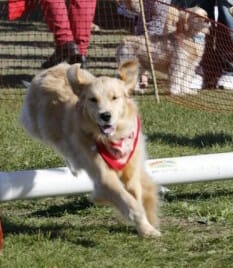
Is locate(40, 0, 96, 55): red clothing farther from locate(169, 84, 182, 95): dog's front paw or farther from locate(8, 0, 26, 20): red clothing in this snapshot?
locate(169, 84, 182, 95): dog's front paw

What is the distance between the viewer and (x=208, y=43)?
36.2 feet

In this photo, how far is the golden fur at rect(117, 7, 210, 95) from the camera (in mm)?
10422

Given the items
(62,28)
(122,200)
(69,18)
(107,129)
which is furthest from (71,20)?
(122,200)

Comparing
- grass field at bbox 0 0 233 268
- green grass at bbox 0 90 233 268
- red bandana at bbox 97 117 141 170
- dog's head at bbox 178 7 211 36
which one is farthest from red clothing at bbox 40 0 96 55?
red bandana at bbox 97 117 141 170

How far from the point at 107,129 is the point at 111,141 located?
4.5 inches

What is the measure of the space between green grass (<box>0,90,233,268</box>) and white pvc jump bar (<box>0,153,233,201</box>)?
0.74 ft

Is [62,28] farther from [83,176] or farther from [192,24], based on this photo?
[83,176]

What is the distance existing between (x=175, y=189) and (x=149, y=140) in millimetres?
1731

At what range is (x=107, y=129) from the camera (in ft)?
15.5

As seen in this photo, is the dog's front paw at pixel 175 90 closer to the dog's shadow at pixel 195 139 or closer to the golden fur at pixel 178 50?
the golden fur at pixel 178 50

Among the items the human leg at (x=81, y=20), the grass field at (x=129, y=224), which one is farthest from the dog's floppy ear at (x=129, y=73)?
the human leg at (x=81, y=20)

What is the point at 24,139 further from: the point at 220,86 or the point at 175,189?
the point at 220,86

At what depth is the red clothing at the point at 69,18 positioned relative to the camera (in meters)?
10.4

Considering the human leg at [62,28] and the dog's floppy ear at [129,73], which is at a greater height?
the dog's floppy ear at [129,73]
